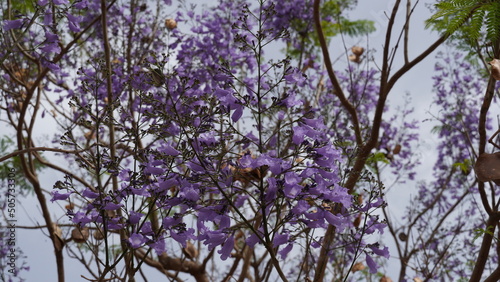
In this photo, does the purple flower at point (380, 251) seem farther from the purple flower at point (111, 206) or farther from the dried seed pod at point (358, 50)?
the dried seed pod at point (358, 50)

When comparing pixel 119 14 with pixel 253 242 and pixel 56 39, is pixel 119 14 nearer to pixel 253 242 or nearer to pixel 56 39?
pixel 56 39

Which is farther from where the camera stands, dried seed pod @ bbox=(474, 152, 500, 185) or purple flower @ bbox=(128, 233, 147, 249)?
purple flower @ bbox=(128, 233, 147, 249)

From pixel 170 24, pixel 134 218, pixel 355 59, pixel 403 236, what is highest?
pixel 355 59

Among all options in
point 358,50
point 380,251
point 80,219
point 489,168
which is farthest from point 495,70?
point 358,50

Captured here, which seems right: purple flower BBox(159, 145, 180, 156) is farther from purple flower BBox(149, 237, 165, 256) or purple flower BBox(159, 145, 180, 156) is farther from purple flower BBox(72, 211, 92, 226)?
purple flower BBox(72, 211, 92, 226)

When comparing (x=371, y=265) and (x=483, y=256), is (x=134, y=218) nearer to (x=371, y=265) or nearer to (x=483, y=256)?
(x=371, y=265)

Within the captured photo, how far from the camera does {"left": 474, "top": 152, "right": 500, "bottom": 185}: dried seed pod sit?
1.85m

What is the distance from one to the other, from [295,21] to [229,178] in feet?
15.2

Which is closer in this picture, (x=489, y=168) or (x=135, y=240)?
(x=489, y=168)

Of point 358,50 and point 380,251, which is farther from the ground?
point 358,50

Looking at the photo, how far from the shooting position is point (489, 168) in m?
1.86

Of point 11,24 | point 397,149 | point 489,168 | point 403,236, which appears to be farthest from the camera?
point 397,149

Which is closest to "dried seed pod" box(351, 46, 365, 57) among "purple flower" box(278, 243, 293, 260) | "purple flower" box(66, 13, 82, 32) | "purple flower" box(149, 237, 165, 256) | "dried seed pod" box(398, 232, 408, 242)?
"dried seed pod" box(398, 232, 408, 242)

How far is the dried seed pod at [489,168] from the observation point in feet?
6.07
